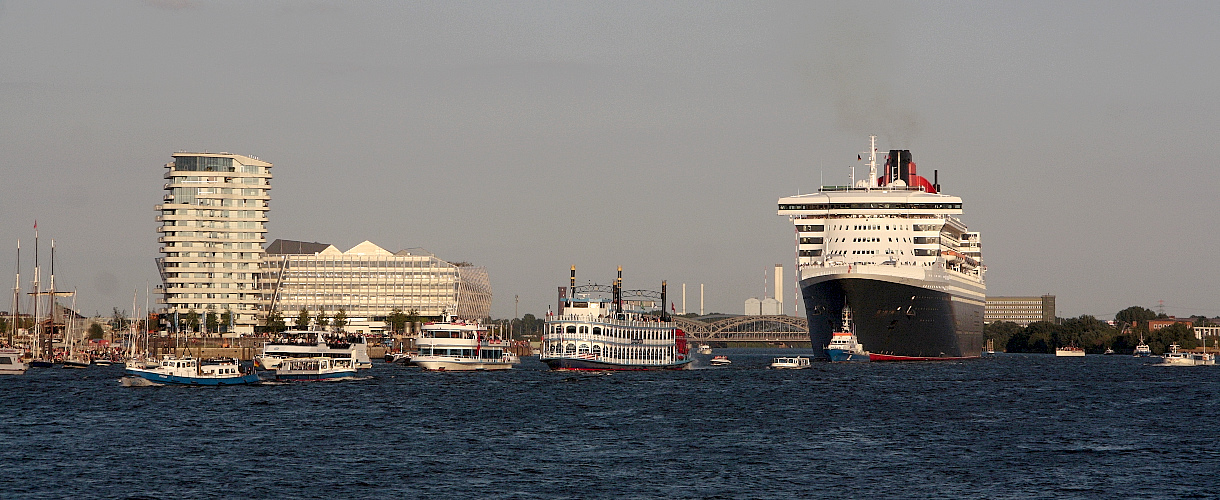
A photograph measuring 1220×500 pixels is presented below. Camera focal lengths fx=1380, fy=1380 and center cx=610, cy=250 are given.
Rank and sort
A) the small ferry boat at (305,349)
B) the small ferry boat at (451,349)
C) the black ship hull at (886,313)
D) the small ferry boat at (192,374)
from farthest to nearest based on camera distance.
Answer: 1. the small ferry boat at (451,349)
2. the black ship hull at (886,313)
3. the small ferry boat at (305,349)
4. the small ferry boat at (192,374)

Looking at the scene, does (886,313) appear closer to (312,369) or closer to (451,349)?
(451,349)

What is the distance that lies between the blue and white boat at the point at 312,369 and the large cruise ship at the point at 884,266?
54.2m

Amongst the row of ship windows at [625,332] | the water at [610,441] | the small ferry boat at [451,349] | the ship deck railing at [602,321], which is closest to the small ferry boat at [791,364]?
the row of ship windows at [625,332]

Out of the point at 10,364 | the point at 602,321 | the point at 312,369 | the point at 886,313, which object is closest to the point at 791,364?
the point at 886,313

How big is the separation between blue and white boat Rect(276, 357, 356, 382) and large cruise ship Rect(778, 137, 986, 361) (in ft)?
178

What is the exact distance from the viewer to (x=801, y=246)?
553ft

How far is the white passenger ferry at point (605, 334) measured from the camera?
140375mm

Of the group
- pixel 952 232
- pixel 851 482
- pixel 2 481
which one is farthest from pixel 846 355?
pixel 2 481

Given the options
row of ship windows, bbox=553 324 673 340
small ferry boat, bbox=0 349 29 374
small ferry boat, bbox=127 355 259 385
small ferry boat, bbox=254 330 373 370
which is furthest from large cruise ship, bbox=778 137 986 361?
small ferry boat, bbox=0 349 29 374

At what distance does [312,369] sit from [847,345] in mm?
60298

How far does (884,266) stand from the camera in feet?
502

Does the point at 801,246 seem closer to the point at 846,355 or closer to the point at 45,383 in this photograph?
the point at 846,355

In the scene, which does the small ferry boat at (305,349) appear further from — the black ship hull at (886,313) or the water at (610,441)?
the black ship hull at (886,313)

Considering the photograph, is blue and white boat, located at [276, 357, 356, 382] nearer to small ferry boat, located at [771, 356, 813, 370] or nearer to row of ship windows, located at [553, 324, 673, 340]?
row of ship windows, located at [553, 324, 673, 340]
